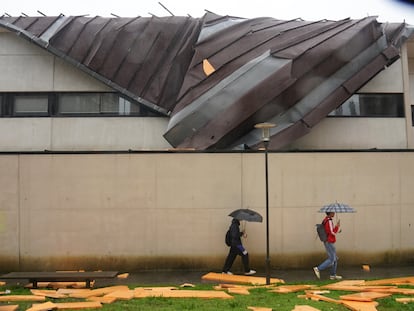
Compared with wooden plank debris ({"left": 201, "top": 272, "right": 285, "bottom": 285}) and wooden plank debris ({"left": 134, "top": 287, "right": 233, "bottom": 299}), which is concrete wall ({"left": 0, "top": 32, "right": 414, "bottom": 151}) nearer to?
wooden plank debris ({"left": 201, "top": 272, "right": 285, "bottom": 285})

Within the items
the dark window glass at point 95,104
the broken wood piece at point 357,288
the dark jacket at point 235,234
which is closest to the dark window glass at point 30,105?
the dark window glass at point 95,104

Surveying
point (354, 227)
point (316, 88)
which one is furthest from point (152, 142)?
point (354, 227)

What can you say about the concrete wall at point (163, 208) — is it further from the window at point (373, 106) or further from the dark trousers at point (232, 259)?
the window at point (373, 106)

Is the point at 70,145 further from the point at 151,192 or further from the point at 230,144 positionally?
the point at 230,144

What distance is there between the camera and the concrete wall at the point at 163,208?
47.5ft

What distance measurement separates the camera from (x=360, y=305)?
912cm

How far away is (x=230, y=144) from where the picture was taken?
1684 cm

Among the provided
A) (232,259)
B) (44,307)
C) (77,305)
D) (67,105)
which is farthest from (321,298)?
(67,105)

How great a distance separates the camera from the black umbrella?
42.9 ft

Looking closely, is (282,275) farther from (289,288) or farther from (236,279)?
(289,288)

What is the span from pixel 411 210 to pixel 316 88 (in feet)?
18.0

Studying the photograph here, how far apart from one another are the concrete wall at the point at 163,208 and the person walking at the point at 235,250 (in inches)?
36.9

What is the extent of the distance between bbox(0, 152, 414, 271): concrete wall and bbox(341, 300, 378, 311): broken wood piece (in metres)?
5.35

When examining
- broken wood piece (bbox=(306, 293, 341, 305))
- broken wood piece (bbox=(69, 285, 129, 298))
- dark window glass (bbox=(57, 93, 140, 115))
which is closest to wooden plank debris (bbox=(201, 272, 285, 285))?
broken wood piece (bbox=(306, 293, 341, 305))
